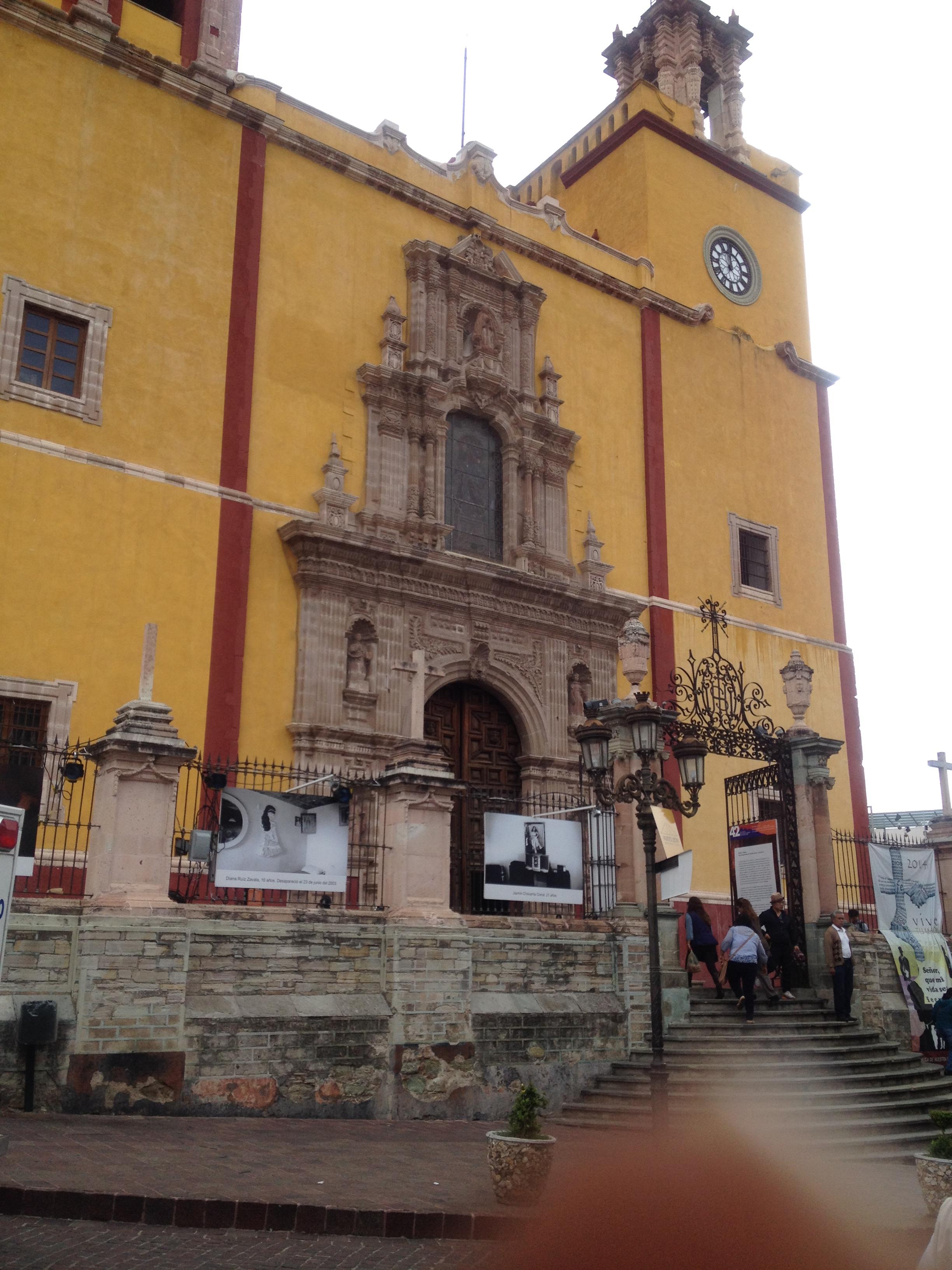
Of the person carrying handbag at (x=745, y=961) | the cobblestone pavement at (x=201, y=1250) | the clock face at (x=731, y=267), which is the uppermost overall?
the clock face at (x=731, y=267)

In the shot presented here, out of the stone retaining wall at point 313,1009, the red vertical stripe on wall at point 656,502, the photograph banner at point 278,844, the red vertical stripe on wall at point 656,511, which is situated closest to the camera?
the stone retaining wall at point 313,1009

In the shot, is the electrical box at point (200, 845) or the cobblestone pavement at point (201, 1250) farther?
the electrical box at point (200, 845)

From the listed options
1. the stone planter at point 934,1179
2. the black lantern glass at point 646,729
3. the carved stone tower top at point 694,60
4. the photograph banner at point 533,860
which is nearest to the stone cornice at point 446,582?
the photograph banner at point 533,860

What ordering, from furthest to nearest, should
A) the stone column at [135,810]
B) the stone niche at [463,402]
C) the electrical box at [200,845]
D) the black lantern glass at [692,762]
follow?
1. the stone niche at [463,402]
2. the black lantern glass at [692,762]
3. the electrical box at [200,845]
4. the stone column at [135,810]

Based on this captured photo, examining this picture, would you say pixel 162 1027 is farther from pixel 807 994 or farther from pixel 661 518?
pixel 661 518

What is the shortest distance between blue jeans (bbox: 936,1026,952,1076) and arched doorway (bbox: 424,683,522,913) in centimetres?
612

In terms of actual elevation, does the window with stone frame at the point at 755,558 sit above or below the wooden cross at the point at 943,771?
above

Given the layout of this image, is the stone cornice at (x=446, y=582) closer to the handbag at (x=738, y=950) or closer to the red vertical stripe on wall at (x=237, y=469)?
the red vertical stripe on wall at (x=237, y=469)

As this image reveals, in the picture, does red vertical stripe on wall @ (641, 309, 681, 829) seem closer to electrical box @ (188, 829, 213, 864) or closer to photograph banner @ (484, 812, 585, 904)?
photograph banner @ (484, 812, 585, 904)

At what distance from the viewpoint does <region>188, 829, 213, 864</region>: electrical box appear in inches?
438

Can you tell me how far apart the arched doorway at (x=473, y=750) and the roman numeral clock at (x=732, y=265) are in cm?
1122

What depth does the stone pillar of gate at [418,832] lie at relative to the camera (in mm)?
12141

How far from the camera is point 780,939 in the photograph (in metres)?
15.5

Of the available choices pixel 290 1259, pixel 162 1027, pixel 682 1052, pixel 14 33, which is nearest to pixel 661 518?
pixel 682 1052
